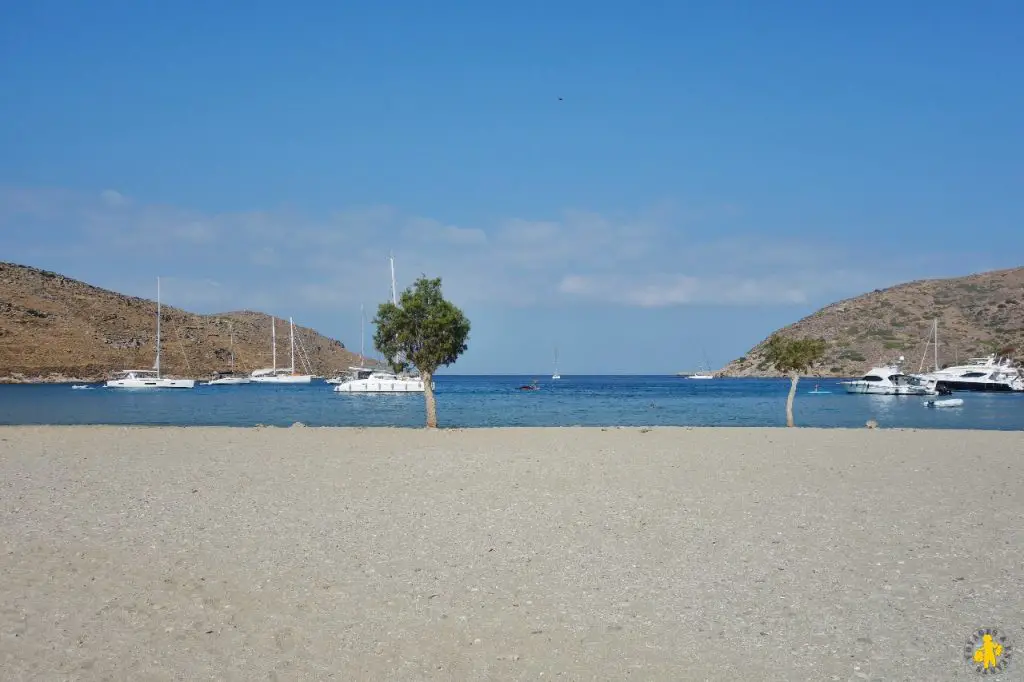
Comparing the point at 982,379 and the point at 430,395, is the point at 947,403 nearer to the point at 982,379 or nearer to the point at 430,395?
the point at 982,379

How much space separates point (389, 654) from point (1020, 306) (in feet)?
572

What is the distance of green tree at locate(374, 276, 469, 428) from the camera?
107 ft

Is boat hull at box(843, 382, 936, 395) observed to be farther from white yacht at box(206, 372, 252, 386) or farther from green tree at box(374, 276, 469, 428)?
white yacht at box(206, 372, 252, 386)

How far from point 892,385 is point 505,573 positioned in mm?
95563

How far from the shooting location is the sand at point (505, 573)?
23.1 ft

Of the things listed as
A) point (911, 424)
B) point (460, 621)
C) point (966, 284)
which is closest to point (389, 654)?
point (460, 621)

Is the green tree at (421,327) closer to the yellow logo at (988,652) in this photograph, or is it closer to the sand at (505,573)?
the sand at (505,573)

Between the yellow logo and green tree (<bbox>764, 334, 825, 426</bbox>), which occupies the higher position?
green tree (<bbox>764, 334, 825, 426</bbox>)

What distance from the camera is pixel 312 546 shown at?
Answer: 36.1ft

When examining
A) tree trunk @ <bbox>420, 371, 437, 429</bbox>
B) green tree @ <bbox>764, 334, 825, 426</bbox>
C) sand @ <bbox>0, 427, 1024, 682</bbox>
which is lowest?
sand @ <bbox>0, 427, 1024, 682</bbox>

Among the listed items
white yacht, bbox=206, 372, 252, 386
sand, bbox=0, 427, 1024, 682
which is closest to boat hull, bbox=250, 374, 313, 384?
white yacht, bbox=206, 372, 252, 386

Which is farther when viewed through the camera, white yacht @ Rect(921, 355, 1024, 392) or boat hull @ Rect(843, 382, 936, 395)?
white yacht @ Rect(921, 355, 1024, 392)

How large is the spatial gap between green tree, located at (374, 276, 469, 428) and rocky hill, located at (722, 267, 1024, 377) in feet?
378

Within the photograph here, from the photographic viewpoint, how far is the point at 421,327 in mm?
32562
